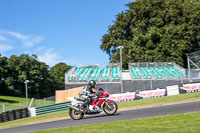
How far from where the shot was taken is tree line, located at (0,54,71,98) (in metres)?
69.8

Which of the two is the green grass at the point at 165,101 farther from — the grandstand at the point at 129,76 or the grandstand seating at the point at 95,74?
the grandstand seating at the point at 95,74

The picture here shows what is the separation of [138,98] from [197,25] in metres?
22.5

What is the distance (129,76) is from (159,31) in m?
12.0

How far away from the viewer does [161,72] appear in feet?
108

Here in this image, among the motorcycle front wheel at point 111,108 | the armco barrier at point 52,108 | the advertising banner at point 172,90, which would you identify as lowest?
the armco barrier at point 52,108

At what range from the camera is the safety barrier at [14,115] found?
2284 cm

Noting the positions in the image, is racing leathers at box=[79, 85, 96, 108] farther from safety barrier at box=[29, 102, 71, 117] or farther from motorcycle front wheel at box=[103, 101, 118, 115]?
safety barrier at box=[29, 102, 71, 117]

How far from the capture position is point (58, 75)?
98.9 metres

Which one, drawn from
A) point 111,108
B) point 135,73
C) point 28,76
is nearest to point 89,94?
point 111,108

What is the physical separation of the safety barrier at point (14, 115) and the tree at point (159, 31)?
21.7m

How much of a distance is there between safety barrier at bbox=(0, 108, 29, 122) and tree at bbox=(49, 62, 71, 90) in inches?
2427

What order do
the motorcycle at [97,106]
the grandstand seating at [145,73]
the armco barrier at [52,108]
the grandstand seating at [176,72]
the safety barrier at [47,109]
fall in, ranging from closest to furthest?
the motorcycle at [97,106] < the safety barrier at [47,109] < the armco barrier at [52,108] < the grandstand seating at [176,72] < the grandstand seating at [145,73]

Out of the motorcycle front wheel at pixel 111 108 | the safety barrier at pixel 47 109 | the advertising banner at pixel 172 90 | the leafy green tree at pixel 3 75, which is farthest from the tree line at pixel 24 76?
the motorcycle front wheel at pixel 111 108

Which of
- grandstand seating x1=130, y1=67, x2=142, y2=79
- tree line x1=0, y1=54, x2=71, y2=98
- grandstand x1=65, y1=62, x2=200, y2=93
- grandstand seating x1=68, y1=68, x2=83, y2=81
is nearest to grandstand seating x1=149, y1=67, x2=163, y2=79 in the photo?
grandstand x1=65, y1=62, x2=200, y2=93
